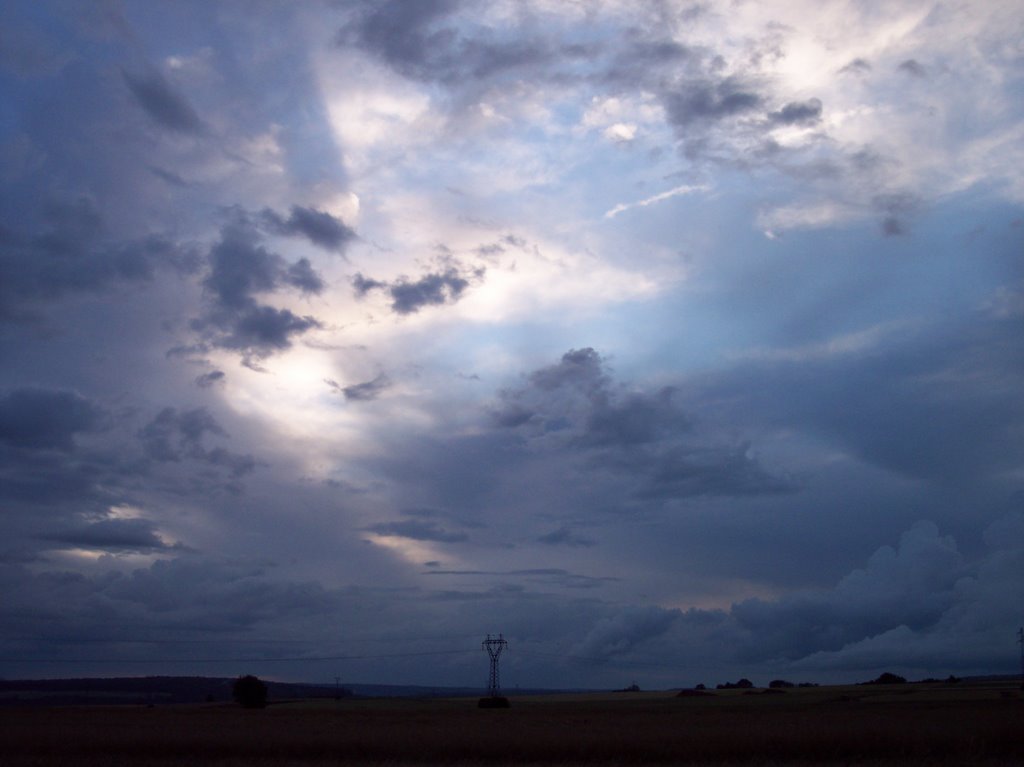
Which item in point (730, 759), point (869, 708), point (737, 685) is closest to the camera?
point (730, 759)

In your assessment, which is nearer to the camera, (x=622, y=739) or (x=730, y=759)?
(x=730, y=759)

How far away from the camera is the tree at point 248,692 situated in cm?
12950

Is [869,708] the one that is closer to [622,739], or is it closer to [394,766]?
[622,739]

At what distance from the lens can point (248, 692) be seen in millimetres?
130000

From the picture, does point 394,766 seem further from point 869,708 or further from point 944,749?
point 869,708

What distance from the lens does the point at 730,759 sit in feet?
149

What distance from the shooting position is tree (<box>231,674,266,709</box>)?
129500mm

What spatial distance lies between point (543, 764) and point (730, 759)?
9.81 m

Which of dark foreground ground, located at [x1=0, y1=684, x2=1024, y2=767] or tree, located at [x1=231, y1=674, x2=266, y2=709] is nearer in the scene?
dark foreground ground, located at [x1=0, y1=684, x2=1024, y2=767]

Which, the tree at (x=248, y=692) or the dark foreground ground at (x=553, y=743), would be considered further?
the tree at (x=248, y=692)

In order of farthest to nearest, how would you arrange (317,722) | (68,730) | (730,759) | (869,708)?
(869,708) < (317,722) < (68,730) < (730,759)

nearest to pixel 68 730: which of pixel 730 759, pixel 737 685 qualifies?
pixel 730 759

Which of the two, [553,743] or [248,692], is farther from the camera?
[248,692]

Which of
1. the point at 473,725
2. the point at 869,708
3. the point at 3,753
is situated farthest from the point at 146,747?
the point at 869,708
